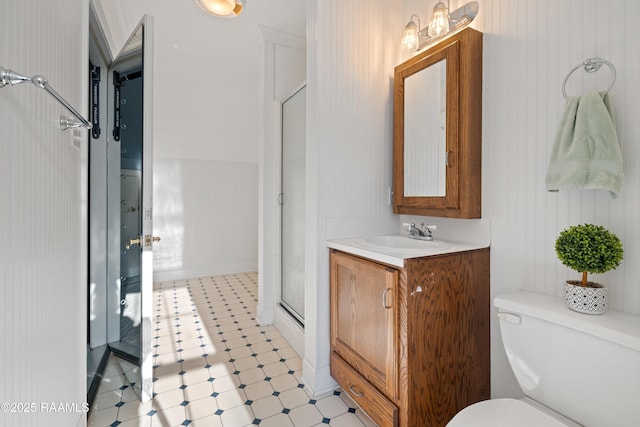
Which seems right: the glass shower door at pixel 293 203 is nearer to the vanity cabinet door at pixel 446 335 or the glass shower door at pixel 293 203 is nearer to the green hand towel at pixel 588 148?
the vanity cabinet door at pixel 446 335

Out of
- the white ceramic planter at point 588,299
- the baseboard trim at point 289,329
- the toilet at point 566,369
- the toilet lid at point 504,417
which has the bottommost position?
the baseboard trim at point 289,329

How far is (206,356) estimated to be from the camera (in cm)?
215

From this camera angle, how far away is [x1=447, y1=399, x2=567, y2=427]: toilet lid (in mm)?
954

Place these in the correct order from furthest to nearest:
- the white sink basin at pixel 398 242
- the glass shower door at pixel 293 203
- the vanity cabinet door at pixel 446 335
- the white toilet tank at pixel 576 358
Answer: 1. the glass shower door at pixel 293 203
2. the white sink basin at pixel 398 242
3. the vanity cabinet door at pixel 446 335
4. the white toilet tank at pixel 576 358

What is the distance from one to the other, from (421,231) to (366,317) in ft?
2.03

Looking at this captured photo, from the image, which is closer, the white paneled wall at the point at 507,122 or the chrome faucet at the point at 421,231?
the white paneled wall at the point at 507,122

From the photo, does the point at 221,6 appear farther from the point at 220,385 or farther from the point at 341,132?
the point at 220,385

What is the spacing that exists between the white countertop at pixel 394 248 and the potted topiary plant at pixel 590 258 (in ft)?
1.41

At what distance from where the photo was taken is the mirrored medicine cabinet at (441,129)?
1.50 m

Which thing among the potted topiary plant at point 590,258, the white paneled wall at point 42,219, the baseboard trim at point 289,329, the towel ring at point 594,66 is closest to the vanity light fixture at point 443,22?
the towel ring at point 594,66

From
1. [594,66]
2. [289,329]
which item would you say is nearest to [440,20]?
[594,66]

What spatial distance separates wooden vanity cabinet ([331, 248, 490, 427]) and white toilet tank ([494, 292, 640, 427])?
24cm

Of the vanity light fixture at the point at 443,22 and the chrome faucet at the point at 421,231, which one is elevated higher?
the vanity light fixture at the point at 443,22

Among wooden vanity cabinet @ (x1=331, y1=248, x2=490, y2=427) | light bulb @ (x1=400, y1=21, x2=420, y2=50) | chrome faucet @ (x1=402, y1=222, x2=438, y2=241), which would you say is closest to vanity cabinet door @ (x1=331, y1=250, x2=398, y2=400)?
wooden vanity cabinet @ (x1=331, y1=248, x2=490, y2=427)
